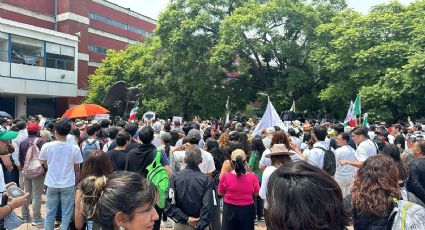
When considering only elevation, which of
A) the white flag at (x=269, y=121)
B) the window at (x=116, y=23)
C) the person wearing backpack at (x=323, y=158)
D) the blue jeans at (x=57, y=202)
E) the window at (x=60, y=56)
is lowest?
the blue jeans at (x=57, y=202)

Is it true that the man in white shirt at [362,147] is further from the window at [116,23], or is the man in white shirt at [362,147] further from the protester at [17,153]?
the window at [116,23]

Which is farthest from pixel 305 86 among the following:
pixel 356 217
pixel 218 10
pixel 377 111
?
pixel 356 217

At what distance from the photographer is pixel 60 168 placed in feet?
18.0

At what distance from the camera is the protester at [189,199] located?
4.39m

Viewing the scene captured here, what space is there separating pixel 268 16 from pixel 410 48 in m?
8.61

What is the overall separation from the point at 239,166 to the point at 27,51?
27.7 metres

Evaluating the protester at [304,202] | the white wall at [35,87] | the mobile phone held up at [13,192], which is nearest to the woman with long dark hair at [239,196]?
the mobile phone held up at [13,192]

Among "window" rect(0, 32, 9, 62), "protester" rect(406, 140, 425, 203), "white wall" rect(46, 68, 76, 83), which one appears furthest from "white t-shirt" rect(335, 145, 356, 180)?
"white wall" rect(46, 68, 76, 83)

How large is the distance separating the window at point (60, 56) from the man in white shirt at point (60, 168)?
26.1 meters

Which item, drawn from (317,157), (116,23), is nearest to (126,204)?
(317,157)

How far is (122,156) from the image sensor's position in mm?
5430

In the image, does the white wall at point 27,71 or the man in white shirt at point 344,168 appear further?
the white wall at point 27,71

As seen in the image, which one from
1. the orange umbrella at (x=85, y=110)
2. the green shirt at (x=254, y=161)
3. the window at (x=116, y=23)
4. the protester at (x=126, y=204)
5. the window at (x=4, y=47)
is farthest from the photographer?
the window at (x=116, y=23)

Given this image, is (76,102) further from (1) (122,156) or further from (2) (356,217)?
Answer: (2) (356,217)
